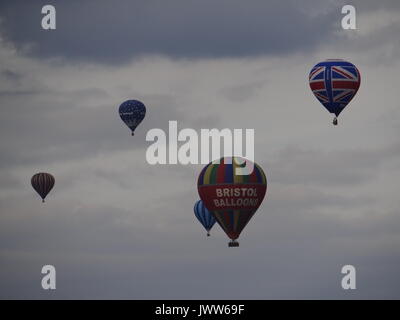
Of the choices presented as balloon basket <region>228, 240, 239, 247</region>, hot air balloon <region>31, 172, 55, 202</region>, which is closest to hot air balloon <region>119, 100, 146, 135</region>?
hot air balloon <region>31, 172, 55, 202</region>

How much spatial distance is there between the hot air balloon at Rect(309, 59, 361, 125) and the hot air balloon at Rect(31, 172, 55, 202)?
2765cm

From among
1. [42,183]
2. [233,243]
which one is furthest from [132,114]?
[233,243]

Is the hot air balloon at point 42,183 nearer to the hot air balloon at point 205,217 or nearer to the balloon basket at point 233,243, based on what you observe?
the hot air balloon at point 205,217

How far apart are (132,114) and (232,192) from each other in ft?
59.8

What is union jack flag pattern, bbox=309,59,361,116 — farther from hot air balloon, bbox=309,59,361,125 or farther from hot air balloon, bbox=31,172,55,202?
hot air balloon, bbox=31,172,55,202

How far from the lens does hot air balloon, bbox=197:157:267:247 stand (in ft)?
260

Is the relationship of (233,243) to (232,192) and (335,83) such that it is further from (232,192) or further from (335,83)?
(335,83)

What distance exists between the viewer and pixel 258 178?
80000 mm

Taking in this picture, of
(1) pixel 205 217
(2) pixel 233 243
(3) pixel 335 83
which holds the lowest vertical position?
(2) pixel 233 243

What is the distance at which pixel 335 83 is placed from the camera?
3241 inches

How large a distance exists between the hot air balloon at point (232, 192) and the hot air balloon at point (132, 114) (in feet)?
50.1
